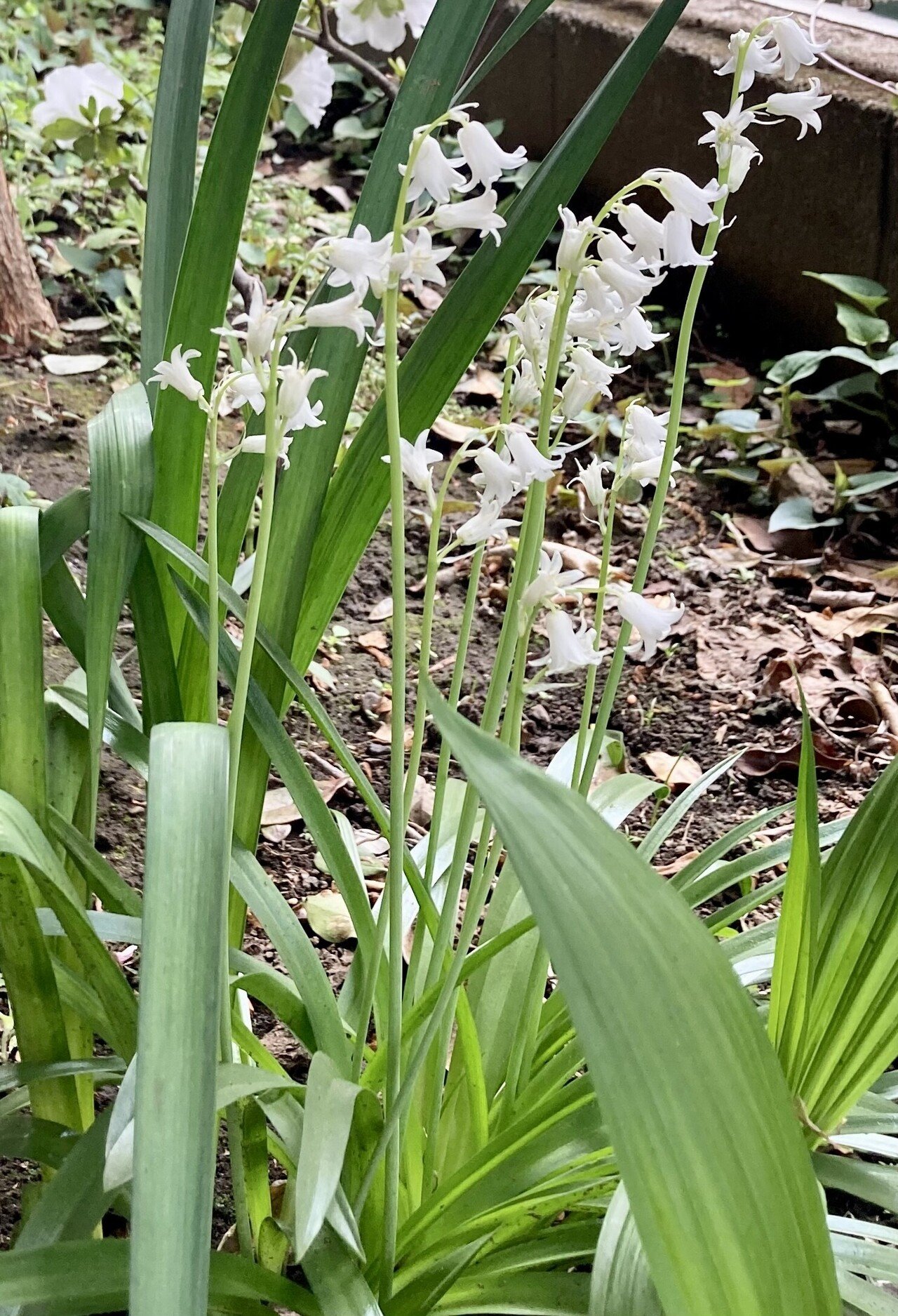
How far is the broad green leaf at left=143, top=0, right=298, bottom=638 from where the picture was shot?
0.74 m

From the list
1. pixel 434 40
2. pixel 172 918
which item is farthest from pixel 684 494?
pixel 172 918

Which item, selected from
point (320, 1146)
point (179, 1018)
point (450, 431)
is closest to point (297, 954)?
point (320, 1146)

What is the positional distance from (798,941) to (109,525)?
0.51 meters

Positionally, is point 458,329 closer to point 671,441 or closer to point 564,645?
point 671,441

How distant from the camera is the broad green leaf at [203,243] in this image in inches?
29.1

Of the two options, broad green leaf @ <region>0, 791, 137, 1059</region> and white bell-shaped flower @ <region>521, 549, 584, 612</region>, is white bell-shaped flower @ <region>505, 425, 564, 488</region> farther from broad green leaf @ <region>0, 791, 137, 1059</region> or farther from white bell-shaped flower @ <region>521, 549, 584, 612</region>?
broad green leaf @ <region>0, 791, 137, 1059</region>

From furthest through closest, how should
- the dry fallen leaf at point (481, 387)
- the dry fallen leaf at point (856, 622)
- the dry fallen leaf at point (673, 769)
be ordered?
the dry fallen leaf at point (481, 387)
the dry fallen leaf at point (856, 622)
the dry fallen leaf at point (673, 769)

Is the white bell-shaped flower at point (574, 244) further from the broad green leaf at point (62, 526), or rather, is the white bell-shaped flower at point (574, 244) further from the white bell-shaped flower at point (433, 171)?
the broad green leaf at point (62, 526)

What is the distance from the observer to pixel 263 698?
2.59ft

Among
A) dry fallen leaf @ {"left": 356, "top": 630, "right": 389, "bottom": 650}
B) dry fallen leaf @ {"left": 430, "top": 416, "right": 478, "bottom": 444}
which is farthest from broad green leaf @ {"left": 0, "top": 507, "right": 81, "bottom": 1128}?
dry fallen leaf @ {"left": 430, "top": 416, "right": 478, "bottom": 444}

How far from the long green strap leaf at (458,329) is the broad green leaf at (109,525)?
0.13 m

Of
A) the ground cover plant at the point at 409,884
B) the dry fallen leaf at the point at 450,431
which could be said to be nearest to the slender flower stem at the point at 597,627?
the ground cover plant at the point at 409,884

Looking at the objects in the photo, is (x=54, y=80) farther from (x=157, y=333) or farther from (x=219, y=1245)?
(x=219, y=1245)

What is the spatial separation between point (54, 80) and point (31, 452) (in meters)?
0.72
